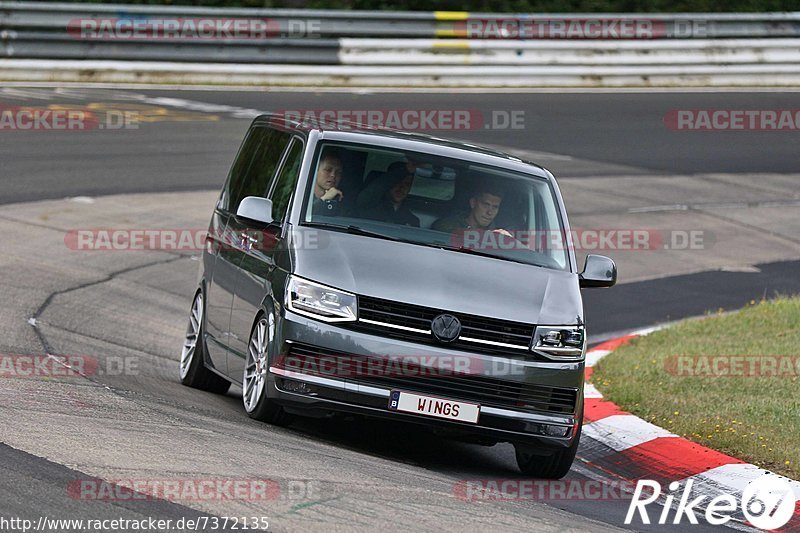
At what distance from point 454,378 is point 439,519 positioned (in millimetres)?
1555

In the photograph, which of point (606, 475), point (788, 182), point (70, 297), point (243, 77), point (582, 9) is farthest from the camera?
point (582, 9)

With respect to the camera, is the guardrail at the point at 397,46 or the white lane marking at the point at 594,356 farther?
the guardrail at the point at 397,46

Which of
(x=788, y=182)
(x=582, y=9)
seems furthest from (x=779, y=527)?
(x=582, y=9)

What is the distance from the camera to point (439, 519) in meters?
6.20

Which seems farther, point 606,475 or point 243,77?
point 243,77

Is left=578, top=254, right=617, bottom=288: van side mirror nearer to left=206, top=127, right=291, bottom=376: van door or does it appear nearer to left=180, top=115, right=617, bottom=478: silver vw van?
left=180, top=115, right=617, bottom=478: silver vw van

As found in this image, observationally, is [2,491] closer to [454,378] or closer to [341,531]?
[341,531]
